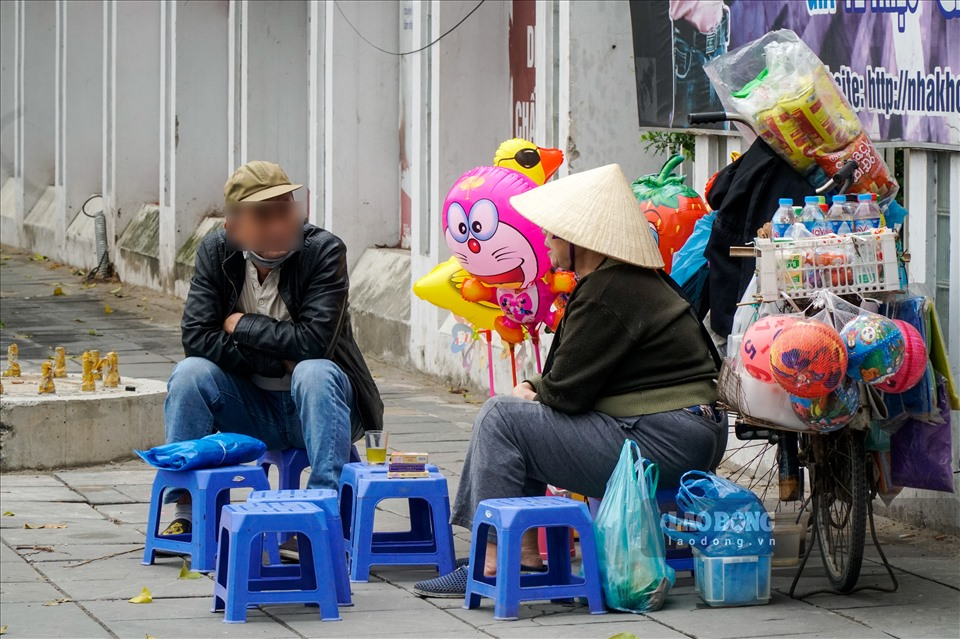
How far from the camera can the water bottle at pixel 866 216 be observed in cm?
523

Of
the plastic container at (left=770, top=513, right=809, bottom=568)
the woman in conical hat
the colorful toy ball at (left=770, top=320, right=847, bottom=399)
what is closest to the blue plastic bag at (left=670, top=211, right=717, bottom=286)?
the woman in conical hat

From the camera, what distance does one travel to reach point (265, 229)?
20.4 feet

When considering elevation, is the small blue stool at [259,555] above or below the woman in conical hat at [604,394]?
below

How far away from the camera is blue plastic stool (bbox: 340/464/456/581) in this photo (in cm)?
562

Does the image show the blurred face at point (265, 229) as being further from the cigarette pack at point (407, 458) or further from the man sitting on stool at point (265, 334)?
the cigarette pack at point (407, 458)

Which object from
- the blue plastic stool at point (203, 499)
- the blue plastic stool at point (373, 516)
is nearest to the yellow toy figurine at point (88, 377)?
the blue plastic stool at point (203, 499)

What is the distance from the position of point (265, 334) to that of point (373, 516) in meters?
0.91

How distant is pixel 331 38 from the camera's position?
1251 centimetres

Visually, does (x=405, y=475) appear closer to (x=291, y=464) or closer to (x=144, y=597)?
(x=291, y=464)

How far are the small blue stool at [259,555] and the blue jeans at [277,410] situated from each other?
0.69 metres

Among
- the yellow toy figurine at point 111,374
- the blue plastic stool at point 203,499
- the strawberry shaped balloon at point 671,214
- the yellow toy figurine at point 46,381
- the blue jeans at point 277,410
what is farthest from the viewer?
the yellow toy figurine at point 111,374

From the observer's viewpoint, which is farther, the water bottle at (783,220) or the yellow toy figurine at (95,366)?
the yellow toy figurine at (95,366)

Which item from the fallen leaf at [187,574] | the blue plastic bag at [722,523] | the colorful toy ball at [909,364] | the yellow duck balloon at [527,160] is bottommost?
the fallen leaf at [187,574]

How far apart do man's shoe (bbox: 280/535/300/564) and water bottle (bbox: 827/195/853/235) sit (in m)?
2.19
